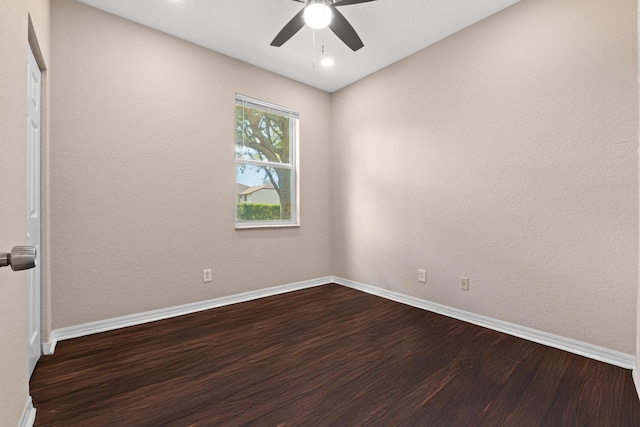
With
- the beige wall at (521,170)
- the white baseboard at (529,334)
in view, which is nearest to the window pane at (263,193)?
the beige wall at (521,170)

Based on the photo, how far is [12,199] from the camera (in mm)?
1141

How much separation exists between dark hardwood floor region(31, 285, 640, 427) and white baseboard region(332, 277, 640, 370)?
0.08 meters

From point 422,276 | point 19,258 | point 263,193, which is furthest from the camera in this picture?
point 263,193

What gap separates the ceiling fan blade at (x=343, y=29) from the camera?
2088 mm

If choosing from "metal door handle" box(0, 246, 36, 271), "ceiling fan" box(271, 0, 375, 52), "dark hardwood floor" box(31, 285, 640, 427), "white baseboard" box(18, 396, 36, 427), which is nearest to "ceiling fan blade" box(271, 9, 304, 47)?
"ceiling fan" box(271, 0, 375, 52)

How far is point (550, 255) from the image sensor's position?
2152 millimetres

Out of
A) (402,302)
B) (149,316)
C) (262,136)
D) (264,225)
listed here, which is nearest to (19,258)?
(149,316)

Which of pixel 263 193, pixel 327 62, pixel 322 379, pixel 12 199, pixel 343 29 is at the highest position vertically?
pixel 327 62

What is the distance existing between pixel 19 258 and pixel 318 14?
1.99 meters

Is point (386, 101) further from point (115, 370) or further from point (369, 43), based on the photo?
point (115, 370)

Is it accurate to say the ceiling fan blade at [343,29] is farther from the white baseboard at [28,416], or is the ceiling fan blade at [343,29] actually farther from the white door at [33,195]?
the white baseboard at [28,416]

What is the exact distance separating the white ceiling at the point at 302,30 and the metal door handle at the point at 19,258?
7.95 ft

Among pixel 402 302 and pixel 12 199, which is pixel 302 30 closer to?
pixel 12 199

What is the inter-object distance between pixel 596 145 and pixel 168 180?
340 cm
